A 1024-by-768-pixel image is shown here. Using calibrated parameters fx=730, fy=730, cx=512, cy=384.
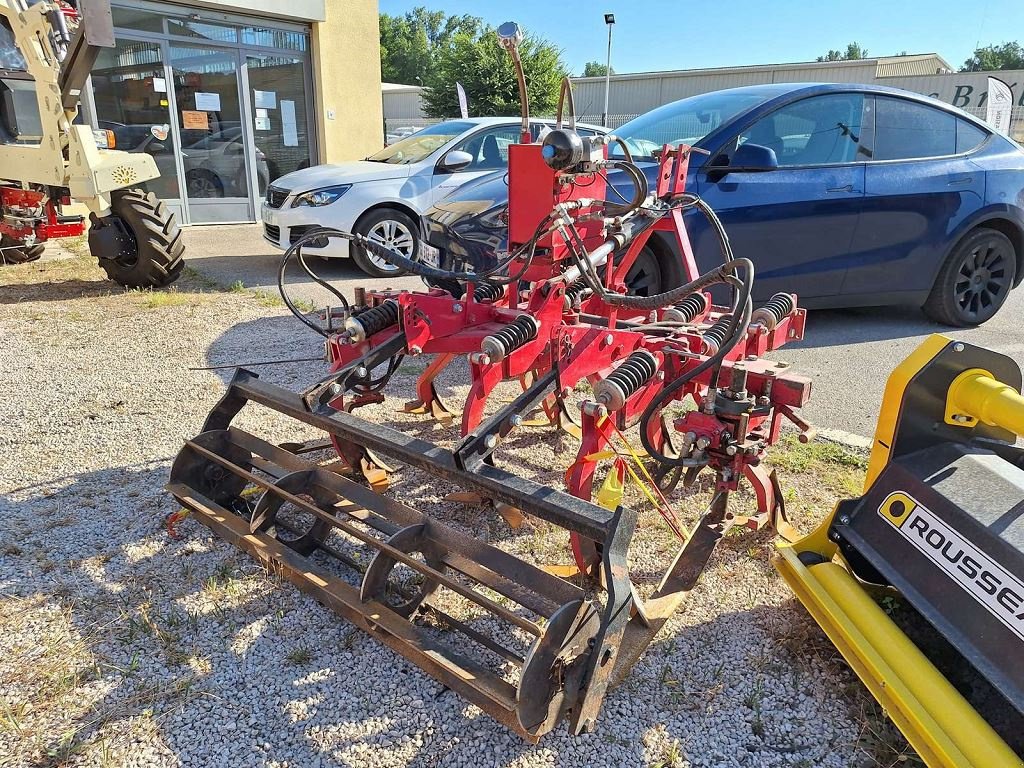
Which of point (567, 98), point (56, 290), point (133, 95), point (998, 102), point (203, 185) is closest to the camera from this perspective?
point (567, 98)

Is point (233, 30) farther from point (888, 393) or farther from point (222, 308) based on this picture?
point (888, 393)

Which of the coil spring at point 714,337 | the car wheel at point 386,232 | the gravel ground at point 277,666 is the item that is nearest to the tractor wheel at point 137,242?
the car wheel at point 386,232

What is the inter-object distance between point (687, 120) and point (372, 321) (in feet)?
11.8

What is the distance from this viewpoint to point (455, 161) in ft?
26.0

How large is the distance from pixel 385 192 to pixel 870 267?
16.4ft

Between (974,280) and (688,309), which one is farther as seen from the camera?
(974,280)

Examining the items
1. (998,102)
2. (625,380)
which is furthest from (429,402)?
(998,102)

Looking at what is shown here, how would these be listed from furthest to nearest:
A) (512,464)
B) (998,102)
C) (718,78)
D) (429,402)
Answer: (718,78), (998,102), (429,402), (512,464)

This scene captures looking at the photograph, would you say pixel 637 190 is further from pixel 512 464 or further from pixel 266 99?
pixel 266 99

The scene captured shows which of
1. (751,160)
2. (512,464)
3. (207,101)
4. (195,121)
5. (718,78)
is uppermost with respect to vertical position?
(718,78)

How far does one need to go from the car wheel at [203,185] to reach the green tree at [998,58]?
8657 centimetres

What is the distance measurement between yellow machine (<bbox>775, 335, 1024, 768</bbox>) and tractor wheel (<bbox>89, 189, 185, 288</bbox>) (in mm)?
6801

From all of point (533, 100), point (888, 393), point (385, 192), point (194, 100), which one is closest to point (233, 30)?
point (194, 100)

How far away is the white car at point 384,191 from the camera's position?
8.07 meters
